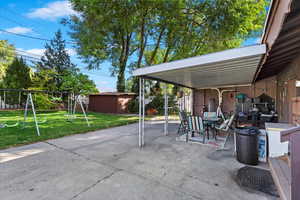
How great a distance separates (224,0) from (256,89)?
712cm

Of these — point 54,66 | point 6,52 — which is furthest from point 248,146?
point 6,52

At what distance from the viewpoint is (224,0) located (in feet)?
33.0

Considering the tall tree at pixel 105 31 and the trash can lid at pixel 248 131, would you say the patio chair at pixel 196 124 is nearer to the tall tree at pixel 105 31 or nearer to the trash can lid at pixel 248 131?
the trash can lid at pixel 248 131

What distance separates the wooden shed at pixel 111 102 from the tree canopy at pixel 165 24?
1705 mm

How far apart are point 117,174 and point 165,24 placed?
1237cm

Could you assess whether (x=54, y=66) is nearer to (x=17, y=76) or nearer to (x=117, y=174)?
(x=17, y=76)

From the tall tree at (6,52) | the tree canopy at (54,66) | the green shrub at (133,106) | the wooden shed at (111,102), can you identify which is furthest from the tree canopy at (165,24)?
the tall tree at (6,52)

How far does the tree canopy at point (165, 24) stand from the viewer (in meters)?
10.3

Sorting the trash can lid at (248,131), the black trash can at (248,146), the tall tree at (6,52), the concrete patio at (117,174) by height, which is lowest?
the concrete patio at (117,174)

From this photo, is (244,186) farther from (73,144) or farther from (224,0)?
(224,0)

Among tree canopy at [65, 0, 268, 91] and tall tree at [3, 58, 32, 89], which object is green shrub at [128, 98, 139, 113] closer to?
tree canopy at [65, 0, 268, 91]

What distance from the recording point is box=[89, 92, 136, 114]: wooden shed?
13.7m

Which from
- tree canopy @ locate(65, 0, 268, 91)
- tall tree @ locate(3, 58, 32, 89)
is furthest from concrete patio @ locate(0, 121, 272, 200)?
tall tree @ locate(3, 58, 32, 89)

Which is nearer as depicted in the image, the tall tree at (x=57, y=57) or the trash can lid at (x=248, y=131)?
the trash can lid at (x=248, y=131)
